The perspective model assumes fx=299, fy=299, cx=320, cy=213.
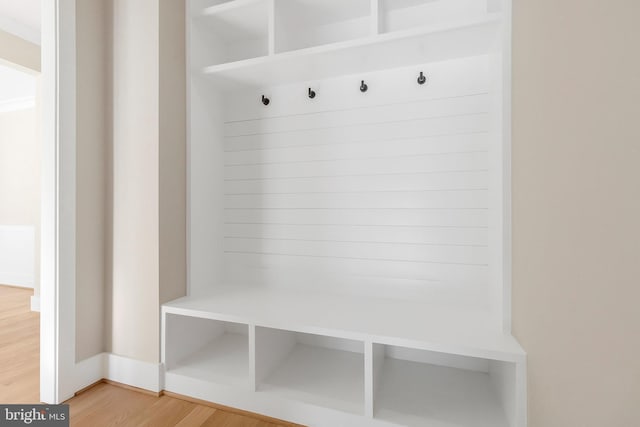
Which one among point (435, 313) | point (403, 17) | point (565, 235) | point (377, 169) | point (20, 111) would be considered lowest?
point (435, 313)

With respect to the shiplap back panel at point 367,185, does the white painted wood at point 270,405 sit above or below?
below

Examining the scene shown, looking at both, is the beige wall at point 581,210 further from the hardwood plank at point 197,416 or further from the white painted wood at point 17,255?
the white painted wood at point 17,255

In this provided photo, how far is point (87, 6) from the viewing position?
4.84 feet

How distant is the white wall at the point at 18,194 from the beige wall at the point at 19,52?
60.0 inches

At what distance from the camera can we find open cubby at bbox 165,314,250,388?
4.74 feet

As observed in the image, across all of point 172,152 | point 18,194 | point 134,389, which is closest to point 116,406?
point 134,389

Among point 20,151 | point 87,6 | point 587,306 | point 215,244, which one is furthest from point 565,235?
point 20,151

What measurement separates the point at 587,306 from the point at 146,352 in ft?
5.61

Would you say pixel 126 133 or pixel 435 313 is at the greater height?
pixel 126 133

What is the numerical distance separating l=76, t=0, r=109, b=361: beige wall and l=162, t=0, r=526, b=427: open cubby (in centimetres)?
41

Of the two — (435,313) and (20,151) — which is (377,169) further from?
(20,151)

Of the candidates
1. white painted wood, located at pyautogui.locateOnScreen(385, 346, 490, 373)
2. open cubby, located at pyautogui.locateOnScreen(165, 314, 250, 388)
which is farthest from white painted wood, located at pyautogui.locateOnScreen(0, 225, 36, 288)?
white painted wood, located at pyautogui.locateOnScreen(385, 346, 490, 373)

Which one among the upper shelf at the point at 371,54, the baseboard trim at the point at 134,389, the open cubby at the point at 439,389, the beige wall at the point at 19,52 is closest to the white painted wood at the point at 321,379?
the open cubby at the point at 439,389

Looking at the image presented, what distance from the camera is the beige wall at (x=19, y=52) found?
7.54 ft
